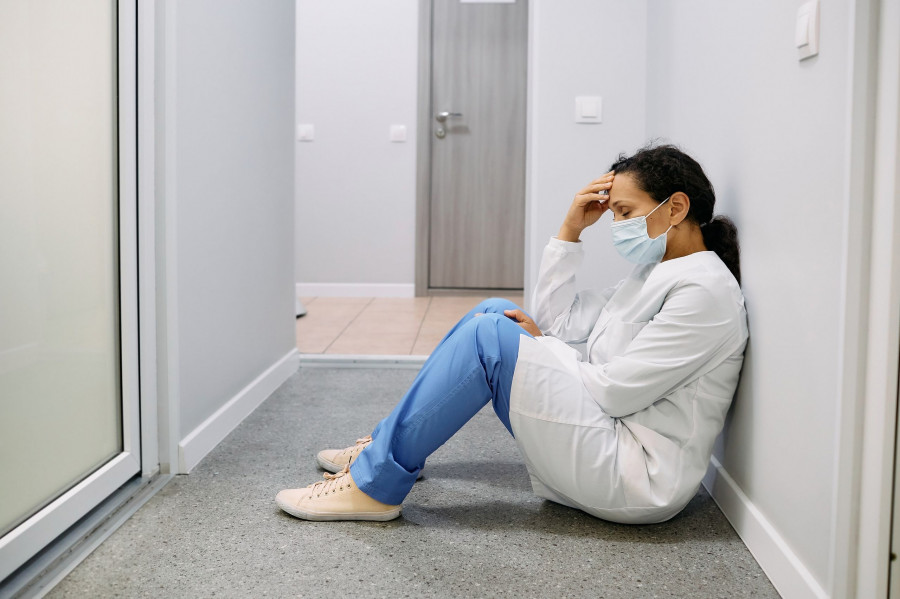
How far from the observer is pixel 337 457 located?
170 centimetres

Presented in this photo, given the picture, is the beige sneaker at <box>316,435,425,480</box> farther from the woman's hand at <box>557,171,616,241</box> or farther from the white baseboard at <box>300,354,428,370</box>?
the white baseboard at <box>300,354,428,370</box>

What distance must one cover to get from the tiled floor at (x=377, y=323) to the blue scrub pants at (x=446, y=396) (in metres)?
1.64

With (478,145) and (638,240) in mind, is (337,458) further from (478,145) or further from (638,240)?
(478,145)

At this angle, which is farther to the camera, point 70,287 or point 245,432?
point 245,432

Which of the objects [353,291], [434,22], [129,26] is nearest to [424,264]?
[353,291]

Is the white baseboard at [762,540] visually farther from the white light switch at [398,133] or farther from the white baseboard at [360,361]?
the white light switch at [398,133]

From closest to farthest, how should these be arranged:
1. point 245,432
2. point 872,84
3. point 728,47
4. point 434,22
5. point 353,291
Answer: point 872,84
point 728,47
point 245,432
point 434,22
point 353,291

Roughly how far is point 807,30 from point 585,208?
1.95ft

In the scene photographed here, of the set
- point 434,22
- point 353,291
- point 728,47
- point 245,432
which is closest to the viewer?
point 728,47

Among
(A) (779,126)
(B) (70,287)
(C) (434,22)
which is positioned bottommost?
(B) (70,287)

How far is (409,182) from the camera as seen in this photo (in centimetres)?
475

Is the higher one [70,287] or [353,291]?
[70,287]

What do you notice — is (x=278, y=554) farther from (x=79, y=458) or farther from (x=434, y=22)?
(x=434, y=22)

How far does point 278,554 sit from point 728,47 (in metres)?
1.27
